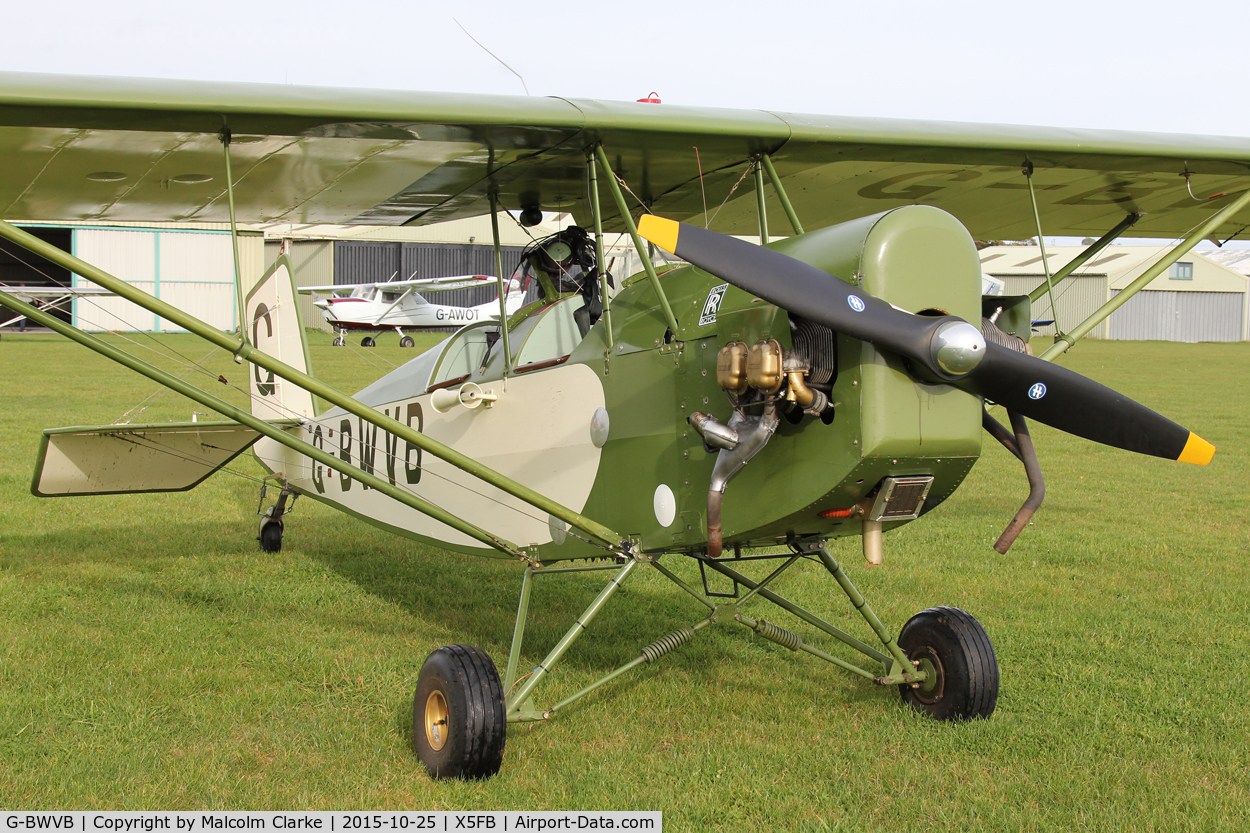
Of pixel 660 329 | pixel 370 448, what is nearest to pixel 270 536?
pixel 370 448

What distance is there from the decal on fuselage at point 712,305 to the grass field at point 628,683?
5.97 feet

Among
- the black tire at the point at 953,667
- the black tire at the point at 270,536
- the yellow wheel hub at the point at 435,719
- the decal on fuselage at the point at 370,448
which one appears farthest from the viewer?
the black tire at the point at 270,536

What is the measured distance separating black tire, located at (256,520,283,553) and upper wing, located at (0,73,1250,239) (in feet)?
9.23

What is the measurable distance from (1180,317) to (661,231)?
59604 mm

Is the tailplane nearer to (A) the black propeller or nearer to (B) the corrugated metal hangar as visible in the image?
(A) the black propeller

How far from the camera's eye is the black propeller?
3.55 meters

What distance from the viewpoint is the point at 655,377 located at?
179 inches

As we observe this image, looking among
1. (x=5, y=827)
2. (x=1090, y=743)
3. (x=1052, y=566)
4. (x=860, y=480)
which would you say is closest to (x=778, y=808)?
(x=860, y=480)

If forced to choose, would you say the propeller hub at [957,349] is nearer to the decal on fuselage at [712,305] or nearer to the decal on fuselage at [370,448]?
the decal on fuselage at [712,305]

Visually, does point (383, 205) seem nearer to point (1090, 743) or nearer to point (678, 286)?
point (678, 286)

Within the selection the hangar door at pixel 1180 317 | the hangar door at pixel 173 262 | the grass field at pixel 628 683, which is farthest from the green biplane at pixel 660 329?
the hangar door at pixel 1180 317

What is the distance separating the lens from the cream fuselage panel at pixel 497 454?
202 inches

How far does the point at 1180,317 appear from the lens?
5550 centimetres

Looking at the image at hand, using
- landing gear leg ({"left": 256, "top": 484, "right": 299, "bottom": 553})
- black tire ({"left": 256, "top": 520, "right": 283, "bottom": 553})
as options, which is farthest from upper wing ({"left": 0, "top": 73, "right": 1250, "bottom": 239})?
black tire ({"left": 256, "top": 520, "right": 283, "bottom": 553})
